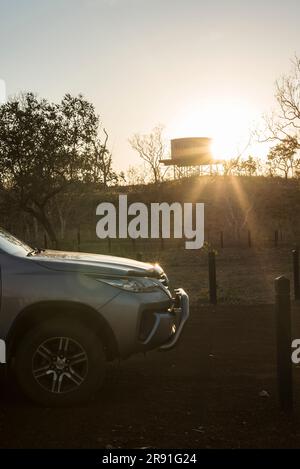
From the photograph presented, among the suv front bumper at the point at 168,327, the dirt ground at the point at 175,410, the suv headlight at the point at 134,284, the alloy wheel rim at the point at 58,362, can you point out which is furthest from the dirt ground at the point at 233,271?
the alloy wheel rim at the point at 58,362

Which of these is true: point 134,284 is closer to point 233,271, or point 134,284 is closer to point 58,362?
point 58,362

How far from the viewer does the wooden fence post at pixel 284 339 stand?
5219 millimetres

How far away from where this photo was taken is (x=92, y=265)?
18.4ft

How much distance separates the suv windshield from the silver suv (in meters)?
0.17

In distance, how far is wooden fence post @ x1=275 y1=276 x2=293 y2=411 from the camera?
17.1 feet

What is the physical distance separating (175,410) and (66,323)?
1247mm

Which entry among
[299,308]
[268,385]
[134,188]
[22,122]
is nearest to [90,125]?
[22,122]

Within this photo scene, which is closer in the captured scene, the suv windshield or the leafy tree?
the suv windshield

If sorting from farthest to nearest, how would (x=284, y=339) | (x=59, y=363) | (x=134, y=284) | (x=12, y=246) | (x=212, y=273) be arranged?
(x=212, y=273), (x=12, y=246), (x=134, y=284), (x=59, y=363), (x=284, y=339)

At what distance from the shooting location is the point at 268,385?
6211 mm

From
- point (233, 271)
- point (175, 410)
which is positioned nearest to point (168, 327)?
point (175, 410)

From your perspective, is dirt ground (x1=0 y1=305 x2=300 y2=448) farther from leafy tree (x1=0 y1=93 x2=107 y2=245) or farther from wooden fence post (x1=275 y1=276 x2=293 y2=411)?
leafy tree (x1=0 y1=93 x2=107 y2=245)

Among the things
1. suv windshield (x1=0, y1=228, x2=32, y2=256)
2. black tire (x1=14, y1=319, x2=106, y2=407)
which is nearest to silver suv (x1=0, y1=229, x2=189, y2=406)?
black tire (x1=14, y1=319, x2=106, y2=407)
